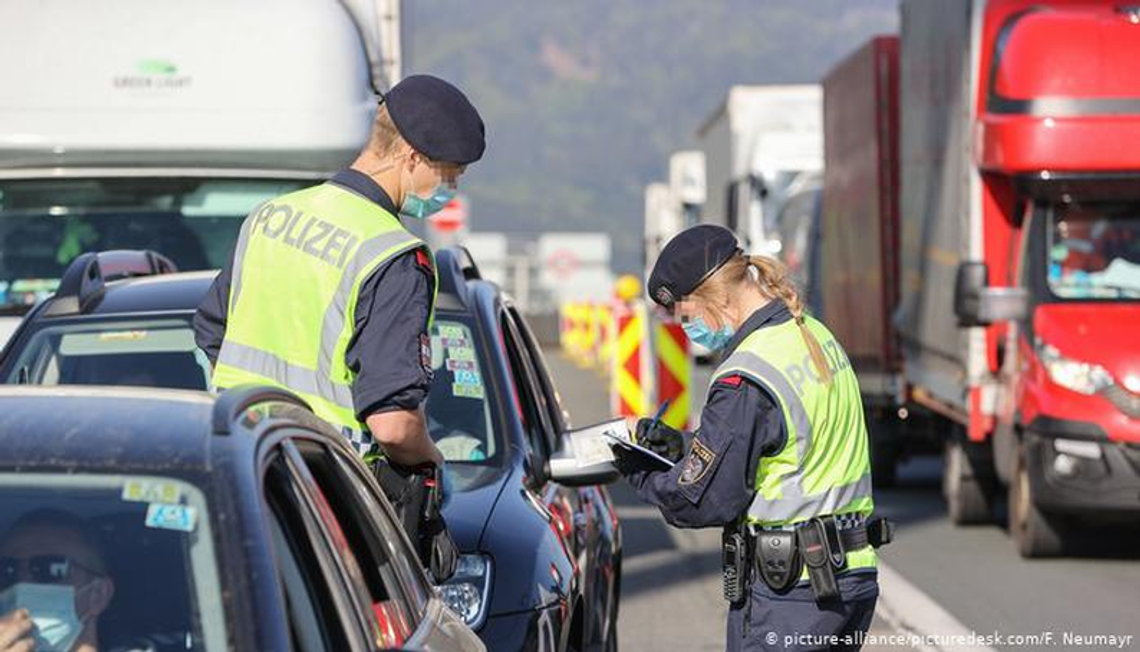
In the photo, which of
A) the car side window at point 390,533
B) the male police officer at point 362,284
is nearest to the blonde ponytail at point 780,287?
the male police officer at point 362,284

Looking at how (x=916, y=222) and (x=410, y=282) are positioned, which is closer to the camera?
(x=410, y=282)

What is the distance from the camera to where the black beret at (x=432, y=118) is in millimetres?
5914

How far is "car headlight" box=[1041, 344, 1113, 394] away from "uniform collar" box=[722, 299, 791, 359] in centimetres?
768

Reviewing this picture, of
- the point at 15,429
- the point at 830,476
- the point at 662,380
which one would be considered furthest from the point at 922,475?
the point at 15,429

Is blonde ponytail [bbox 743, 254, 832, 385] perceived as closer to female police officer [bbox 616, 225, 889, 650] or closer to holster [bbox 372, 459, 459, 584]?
female police officer [bbox 616, 225, 889, 650]

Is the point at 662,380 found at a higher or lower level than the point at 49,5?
lower

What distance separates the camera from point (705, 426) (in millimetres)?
5797

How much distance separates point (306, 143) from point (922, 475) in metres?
10.5

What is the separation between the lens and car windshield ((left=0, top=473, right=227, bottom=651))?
12.8 feet

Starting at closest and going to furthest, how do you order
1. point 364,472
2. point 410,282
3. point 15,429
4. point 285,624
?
1. point 285,624
2. point 15,429
3. point 364,472
4. point 410,282

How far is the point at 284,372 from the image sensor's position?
5848mm

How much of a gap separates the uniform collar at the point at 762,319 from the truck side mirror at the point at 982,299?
7660mm

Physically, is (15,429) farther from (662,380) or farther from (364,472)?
(662,380)

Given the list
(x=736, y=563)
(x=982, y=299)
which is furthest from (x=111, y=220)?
(x=736, y=563)
